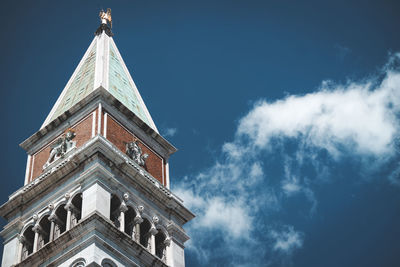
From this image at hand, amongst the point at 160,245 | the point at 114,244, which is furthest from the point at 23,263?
the point at 160,245

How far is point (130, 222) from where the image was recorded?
60.0 meters

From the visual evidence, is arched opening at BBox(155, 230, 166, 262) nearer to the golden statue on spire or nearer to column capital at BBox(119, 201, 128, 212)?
column capital at BBox(119, 201, 128, 212)

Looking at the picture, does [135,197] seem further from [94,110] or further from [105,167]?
[94,110]

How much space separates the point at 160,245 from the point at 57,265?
9.10 m

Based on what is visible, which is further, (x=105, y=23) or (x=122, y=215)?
(x=105, y=23)

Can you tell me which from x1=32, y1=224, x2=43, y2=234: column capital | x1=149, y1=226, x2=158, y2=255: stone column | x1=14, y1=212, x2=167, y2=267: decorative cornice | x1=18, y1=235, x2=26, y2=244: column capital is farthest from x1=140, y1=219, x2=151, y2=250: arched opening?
x1=18, y1=235, x2=26, y2=244: column capital

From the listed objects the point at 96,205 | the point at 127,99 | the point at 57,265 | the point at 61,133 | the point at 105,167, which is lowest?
the point at 57,265

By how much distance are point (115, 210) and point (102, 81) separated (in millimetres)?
14330

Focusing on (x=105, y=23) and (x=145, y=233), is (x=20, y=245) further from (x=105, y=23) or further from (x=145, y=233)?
(x=105, y=23)

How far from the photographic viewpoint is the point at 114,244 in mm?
55719

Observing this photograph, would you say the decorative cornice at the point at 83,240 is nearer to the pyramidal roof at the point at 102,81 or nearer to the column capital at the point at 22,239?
the column capital at the point at 22,239

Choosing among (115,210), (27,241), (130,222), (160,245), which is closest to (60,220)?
(27,241)

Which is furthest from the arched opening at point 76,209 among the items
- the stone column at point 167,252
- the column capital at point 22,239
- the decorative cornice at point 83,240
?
the stone column at point 167,252

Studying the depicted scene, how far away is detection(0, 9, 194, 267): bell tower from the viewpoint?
55.7 meters
